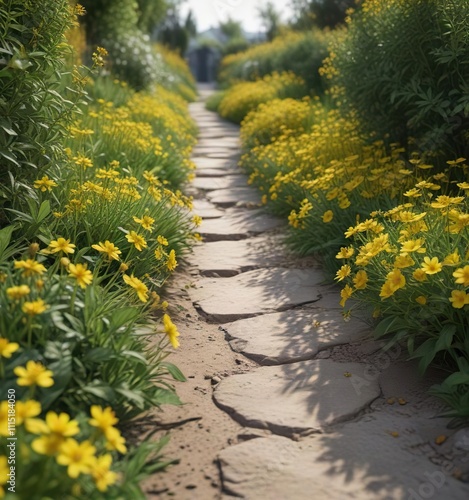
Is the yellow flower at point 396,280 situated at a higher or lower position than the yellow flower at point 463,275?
lower

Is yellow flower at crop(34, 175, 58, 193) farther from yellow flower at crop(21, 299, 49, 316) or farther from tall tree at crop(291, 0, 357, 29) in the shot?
tall tree at crop(291, 0, 357, 29)

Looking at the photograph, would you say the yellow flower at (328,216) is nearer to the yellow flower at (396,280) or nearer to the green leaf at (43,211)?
the yellow flower at (396,280)

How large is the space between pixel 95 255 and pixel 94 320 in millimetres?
998

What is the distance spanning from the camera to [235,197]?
541 cm

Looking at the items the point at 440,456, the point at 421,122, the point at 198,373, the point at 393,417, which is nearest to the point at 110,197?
the point at 198,373

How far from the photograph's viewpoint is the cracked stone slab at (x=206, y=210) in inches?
191

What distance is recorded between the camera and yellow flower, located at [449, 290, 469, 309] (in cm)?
210

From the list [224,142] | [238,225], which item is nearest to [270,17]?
[224,142]

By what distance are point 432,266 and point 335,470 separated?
82 cm

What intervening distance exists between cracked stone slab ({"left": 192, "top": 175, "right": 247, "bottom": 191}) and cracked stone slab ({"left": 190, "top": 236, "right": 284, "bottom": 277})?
5.06 ft

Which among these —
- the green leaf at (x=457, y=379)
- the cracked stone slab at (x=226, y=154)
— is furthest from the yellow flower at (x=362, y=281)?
the cracked stone slab at (x=226, y=154)

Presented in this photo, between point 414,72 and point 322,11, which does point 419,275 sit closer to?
point 414,72

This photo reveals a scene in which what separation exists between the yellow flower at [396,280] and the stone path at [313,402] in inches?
14.7

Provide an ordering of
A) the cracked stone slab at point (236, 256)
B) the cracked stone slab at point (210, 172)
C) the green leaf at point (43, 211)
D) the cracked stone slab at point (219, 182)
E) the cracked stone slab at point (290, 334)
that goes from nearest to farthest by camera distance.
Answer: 1. the cracked stone slab at point (290, 334)
2. the green leaf at point (43, 211)
3. the cracked stone slab at point (236, 256)
4. the cracked stone slab at point (219, 182)
5. the cracked stone slab at point (210, 172)
